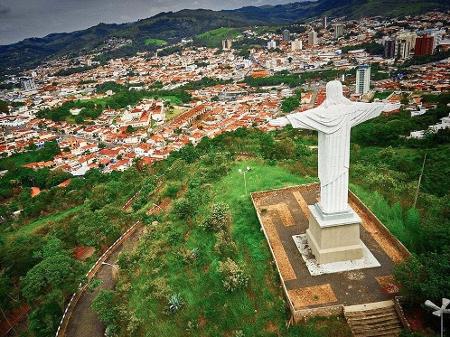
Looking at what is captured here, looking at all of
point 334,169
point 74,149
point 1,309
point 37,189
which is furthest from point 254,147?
point 74,149

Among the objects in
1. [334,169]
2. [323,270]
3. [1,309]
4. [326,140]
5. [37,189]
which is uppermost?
[326,140]

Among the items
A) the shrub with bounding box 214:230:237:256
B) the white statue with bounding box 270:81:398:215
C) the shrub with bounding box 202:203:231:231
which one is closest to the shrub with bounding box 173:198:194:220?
the shrub with bounding box 202:203:231:231

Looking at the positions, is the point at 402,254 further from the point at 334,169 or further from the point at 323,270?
the point at 334,169

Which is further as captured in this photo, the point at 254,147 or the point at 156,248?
the point at 254,147

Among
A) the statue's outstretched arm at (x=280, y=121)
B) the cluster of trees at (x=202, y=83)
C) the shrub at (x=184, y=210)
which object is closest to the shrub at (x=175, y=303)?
the shrub at (x=184, y=210)

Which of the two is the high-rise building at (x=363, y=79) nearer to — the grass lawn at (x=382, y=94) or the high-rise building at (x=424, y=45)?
the grass lawn at (x=382, y=94)

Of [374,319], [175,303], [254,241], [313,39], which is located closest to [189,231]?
[254,241]
